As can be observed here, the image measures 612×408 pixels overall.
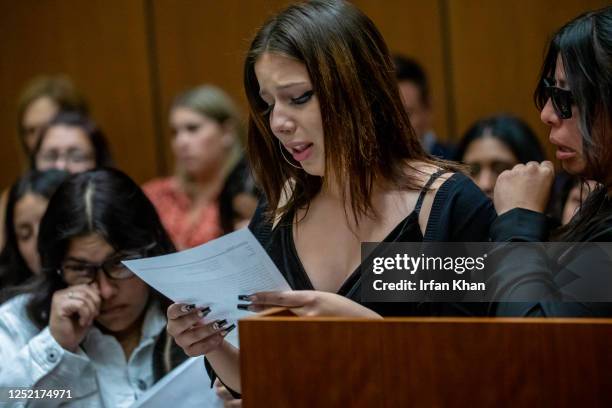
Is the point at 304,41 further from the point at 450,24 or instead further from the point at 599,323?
the point at 450,24

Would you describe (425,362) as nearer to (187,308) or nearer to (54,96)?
(187,308)

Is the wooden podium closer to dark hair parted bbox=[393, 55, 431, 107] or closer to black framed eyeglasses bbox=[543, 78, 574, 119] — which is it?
black framed eyeglasses bbox=[543, 78, 574, 119]

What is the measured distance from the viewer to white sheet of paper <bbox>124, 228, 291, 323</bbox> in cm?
146

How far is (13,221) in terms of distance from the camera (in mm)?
2592

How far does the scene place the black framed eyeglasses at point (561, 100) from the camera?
1527mm

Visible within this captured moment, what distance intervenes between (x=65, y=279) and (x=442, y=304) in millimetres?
931

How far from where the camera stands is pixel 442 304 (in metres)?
1.54

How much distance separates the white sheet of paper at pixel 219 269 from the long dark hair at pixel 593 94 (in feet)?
1.65

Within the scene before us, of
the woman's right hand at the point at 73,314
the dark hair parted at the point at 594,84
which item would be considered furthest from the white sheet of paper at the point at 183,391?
the dark hair parted at the point at 594,84

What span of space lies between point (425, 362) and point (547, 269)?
277 millimetres

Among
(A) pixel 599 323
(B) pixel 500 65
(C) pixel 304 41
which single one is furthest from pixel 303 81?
(B) pixel 500 65

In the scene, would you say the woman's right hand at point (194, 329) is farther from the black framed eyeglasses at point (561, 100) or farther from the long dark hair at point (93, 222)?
the black framed eyeglasses at point (561, 100)

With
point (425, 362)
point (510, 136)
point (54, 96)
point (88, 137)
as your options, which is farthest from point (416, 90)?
point (425, 362)

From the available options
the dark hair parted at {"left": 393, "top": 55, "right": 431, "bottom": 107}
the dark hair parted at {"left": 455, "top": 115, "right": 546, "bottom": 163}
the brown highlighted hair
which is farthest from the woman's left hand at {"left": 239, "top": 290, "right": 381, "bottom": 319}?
the brown highlighted hair
